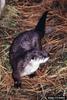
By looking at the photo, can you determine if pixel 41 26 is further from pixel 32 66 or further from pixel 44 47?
pixel 32 66

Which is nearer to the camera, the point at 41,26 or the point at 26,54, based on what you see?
the point at 26,54

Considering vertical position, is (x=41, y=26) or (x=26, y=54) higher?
(x=41, y=26)

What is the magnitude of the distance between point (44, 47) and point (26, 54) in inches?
20.4

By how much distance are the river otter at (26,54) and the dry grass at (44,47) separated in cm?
12

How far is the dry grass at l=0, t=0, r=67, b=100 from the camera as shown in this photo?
12.5ft

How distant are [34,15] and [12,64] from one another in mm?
1135

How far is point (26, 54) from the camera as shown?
3846 mm

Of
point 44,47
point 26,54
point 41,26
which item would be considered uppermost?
point 41,26

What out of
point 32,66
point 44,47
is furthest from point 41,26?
point 32,66

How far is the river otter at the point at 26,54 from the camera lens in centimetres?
379

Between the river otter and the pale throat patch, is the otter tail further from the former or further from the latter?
the pale throat patch

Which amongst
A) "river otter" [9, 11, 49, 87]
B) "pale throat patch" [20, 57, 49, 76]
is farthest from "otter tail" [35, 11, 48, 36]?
"pale throat patch" [20, 57, 49, 76]

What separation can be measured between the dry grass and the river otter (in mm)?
120

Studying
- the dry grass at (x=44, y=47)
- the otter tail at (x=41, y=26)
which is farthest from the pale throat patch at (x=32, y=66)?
the otter tail at (x=41, y=26)
